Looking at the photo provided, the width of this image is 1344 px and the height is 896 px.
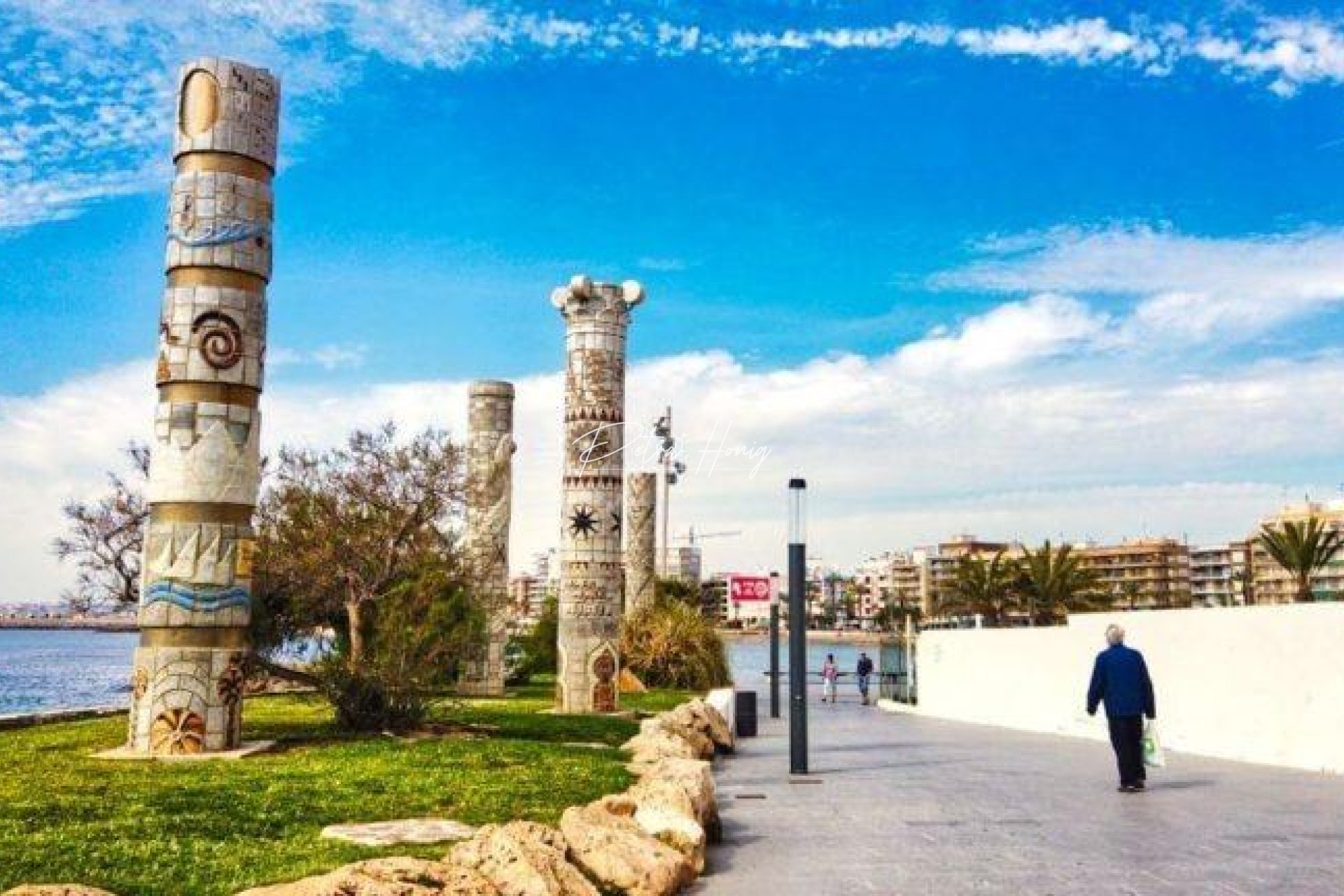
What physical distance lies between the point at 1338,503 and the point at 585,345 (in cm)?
9739

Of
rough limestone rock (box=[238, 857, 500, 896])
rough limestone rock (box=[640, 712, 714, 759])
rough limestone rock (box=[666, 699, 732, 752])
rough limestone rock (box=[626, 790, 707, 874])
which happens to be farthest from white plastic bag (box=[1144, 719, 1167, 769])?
rough limestone rock (box=[238, 857, 500, 896])

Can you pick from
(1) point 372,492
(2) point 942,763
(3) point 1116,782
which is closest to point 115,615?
(1) point 372,492

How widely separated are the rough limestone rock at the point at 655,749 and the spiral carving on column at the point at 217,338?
19.5 feet

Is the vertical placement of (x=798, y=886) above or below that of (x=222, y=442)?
below

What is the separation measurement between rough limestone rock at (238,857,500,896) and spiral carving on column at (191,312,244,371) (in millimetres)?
8728

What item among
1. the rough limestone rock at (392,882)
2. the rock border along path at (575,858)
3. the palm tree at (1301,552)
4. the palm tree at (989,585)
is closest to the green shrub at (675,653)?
the rock border along path at (575,858)

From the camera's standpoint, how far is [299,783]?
9.91 m

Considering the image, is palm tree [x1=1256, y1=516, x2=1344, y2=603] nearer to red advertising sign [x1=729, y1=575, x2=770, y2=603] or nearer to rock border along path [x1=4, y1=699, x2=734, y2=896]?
red advertising sign [x1=729, y1=575, x2=770, y2=603]

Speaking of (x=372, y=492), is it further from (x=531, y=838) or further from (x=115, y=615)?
(x=531, y=838)

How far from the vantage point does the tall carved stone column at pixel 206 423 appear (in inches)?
498

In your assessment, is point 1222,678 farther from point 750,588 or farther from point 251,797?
point 251,797

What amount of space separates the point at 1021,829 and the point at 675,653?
20247 millimetres

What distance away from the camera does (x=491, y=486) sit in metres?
24.1

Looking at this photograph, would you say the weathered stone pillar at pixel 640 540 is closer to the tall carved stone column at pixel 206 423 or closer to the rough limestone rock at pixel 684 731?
the rough limestone rock at pixel 684 731
